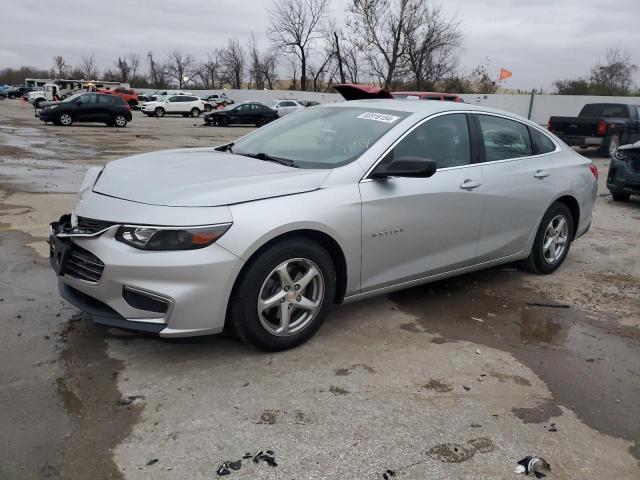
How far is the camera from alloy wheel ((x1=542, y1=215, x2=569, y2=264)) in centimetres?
537

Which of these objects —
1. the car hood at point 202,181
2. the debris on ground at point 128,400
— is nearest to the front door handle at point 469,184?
the car hood at point 202,181

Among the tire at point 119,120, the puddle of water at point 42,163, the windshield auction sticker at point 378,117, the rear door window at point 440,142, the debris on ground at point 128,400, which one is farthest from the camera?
the tire at point 119,120

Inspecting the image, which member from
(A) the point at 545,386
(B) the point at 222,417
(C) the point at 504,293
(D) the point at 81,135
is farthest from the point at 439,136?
(D) the point at 81,135

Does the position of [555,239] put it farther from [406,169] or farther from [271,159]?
[271,159]

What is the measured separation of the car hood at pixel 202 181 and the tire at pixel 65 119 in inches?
940

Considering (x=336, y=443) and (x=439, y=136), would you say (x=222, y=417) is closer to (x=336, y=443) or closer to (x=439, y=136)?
(x=336, y=443)

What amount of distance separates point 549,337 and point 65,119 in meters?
25.8

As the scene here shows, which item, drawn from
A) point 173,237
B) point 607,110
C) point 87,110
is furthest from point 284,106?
point 173,237

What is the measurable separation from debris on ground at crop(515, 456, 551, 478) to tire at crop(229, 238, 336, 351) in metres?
1.52

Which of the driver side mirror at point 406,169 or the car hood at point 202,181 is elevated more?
the driver side mirror at point 406,169

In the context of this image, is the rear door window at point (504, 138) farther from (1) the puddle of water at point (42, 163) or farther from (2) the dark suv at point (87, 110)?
(2) the dark suv at point (87, 110)

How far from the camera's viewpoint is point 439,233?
4199mm

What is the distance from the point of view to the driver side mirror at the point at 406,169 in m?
3.65

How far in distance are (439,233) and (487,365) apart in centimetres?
107
